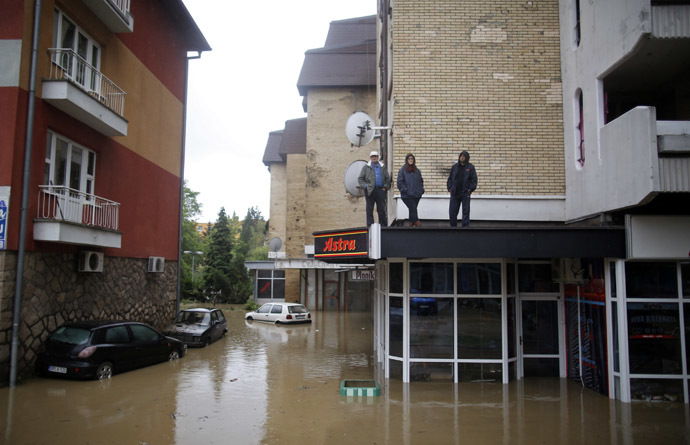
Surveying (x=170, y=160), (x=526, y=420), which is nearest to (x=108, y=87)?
(x=170, y=160)

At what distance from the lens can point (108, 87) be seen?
46.3 ft

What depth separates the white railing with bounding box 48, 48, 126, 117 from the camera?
37.9 feet

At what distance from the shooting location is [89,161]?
13.4 m

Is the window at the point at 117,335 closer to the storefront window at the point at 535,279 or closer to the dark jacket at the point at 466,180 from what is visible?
the dark jacket at the point at 466,180

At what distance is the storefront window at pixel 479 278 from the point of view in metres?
11.1

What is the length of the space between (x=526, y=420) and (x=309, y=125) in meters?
27.3

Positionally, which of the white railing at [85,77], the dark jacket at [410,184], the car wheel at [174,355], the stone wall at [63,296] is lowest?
the car wheel at [174,355]

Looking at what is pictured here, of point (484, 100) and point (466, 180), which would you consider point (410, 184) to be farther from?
point (484, 100)

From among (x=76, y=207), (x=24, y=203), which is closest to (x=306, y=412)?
(x=24, y=203)

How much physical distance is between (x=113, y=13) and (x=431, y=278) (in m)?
11.5

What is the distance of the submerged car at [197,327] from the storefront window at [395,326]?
8263mm

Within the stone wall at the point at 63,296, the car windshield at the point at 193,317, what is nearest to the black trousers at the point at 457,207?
the stone wall at the point at 63,296

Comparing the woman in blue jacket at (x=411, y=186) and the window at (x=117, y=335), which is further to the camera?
the window at (x=117, y=335)

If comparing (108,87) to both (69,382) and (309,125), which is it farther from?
(309,125)
